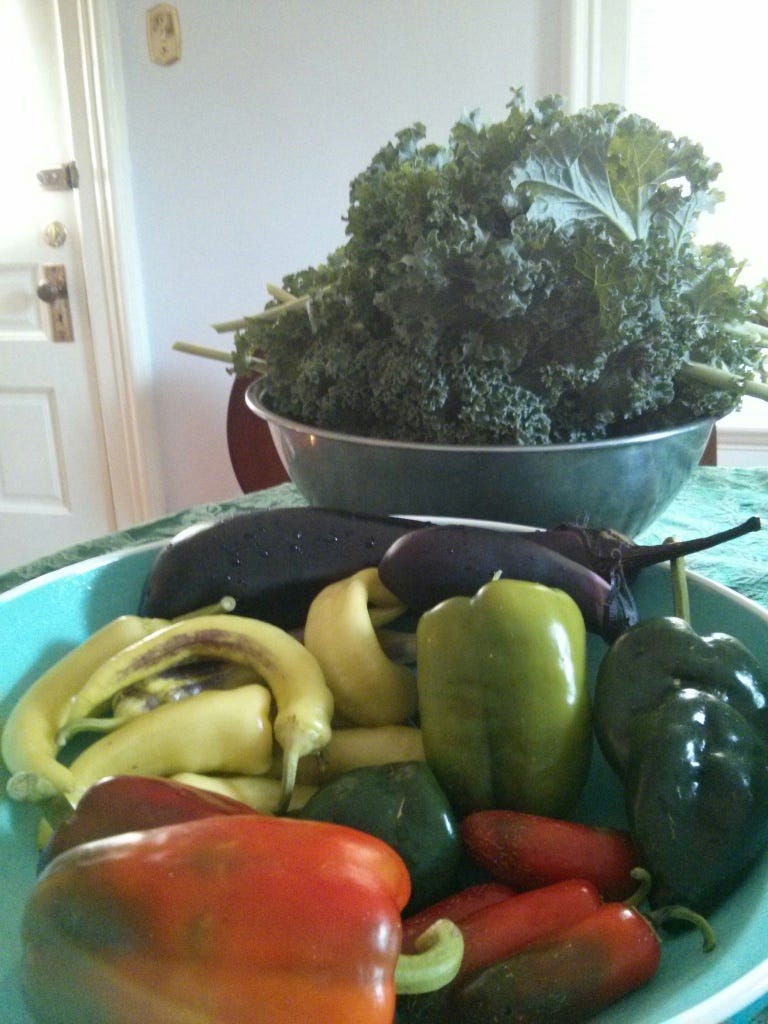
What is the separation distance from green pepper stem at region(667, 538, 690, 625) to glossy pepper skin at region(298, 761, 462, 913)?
0.20 meters

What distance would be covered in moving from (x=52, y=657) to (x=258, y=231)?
189 cm

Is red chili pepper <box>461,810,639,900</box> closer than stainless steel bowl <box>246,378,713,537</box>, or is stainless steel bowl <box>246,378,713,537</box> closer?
red chili pepper <box>461,810,639,900</box>

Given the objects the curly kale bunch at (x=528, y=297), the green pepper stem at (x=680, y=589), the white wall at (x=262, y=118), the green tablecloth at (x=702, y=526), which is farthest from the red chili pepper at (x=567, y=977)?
the white wall at (x=262, y=118)

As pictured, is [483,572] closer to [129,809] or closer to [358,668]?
[358,668]

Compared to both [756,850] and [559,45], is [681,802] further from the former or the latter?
[559,45]

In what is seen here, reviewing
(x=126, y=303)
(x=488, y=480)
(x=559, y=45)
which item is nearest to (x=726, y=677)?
(x=488, y=480)

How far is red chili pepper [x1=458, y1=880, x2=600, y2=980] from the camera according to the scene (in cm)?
32

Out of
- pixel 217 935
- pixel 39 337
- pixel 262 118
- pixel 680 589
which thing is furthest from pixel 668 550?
pixel 39 337

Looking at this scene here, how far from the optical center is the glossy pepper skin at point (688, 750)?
1.09ft

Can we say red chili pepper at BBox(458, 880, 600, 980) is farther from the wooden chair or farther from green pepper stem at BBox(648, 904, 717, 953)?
the wooden chair

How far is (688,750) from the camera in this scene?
0.36 metres

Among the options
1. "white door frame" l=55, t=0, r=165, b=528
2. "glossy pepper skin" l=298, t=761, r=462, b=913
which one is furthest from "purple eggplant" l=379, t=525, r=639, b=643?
"white door frame" l=55, t=0, r=165, b=528

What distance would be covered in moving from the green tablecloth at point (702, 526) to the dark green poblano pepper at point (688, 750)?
0.31 m

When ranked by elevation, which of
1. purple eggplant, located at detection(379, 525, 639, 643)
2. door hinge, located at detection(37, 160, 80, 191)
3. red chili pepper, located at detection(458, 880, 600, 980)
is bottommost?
red chili pepper, located at detection(458, 880, 600, 980)
